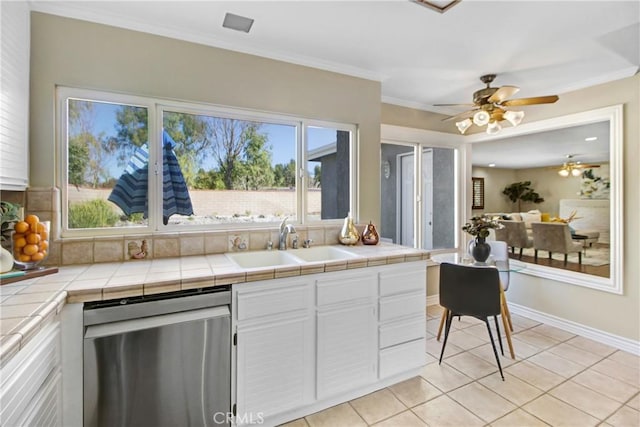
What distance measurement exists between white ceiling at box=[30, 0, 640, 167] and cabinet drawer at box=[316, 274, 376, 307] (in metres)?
1.70

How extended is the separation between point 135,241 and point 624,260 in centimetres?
406

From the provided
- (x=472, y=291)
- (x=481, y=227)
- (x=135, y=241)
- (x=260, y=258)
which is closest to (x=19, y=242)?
(x=135, y=241)

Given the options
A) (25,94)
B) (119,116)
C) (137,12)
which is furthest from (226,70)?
(25,94)

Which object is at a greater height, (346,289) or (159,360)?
(346,289)

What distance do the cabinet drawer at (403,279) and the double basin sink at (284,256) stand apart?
0.89ft

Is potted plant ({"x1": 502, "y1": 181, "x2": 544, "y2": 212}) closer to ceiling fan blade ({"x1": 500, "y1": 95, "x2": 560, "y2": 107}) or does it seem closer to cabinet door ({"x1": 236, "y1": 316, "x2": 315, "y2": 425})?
ceiling fan blade ({"x1": 500, "y1": 95, "x2": 560, "y2": 107})

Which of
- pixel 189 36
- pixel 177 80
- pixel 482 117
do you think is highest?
pixel 189 36

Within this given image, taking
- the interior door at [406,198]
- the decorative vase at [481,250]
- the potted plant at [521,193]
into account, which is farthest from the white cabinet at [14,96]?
the potted plant at [521,193]

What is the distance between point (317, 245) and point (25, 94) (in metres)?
2.11

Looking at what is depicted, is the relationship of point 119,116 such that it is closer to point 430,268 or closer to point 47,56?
point 47,56

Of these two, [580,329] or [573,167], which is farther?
[573,167]

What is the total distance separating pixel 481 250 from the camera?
2678mm

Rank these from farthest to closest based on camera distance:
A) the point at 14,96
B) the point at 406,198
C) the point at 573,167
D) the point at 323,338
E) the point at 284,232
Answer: the point at 573,167, the point at 406,198, the point at 284,232, the point at 323,338, the point at 14,96

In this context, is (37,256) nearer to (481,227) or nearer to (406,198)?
(481,227)
